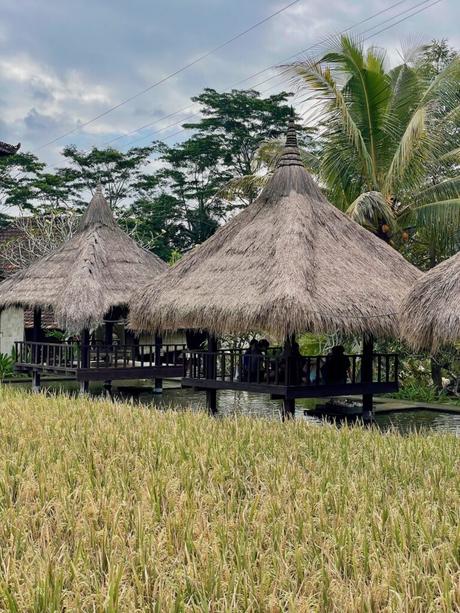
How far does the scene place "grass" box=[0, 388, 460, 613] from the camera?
298 centimetres

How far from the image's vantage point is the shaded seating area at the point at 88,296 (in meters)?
13.6

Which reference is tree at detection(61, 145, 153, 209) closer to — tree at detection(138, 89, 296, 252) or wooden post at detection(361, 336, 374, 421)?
tree at detection(138, 89, 296, 252)

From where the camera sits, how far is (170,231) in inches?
1089

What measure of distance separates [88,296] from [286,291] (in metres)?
5.34

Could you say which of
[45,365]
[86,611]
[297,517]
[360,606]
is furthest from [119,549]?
[45,365]

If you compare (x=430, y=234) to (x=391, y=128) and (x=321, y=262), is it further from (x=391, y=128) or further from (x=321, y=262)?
(x=321, y=262)

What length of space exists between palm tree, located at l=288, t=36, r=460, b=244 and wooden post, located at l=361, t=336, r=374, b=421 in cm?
264

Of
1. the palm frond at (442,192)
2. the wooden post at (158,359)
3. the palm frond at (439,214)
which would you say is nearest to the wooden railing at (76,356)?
the wooden post at (158,359)

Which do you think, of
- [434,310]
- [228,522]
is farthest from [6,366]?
[228,522]

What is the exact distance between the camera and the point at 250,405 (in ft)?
43.8

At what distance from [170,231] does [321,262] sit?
57.8 feet

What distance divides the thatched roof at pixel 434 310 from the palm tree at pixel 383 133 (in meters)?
4.20

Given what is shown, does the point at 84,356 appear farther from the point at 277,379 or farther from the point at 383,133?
the point at 383,133

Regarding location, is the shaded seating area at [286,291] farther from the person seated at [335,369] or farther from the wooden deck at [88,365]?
the wooden deck at [88,365]
